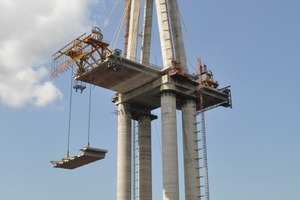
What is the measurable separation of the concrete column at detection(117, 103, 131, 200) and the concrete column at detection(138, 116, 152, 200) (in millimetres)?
2808

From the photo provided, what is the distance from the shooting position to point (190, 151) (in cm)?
5653

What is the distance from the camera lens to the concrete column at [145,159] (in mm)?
60812

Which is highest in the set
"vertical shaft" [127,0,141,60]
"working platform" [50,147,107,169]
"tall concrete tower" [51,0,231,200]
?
"vertical shaft" [127,0,141,60]

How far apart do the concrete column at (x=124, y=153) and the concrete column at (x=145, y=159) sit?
281 cm

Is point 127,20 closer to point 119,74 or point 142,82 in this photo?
point 142,82

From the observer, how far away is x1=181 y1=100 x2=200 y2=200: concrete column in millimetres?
54938

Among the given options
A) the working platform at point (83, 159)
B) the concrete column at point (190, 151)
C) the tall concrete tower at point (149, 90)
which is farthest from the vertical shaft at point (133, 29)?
the working platform at point (83, 159)

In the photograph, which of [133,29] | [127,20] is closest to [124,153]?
[133,29]

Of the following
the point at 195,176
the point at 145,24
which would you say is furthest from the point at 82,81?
the point at 195,176

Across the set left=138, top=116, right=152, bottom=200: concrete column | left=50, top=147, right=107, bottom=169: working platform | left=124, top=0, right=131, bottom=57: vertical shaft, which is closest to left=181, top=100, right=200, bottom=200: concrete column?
left=138, top=116, right=152, bottom=200: concrete column

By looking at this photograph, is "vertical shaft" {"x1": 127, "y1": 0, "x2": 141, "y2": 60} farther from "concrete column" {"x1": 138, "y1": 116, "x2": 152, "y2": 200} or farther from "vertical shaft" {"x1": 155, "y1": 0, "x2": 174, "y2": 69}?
"concrete column" {"x1": 138, "y1": 116, "x2": 152, "y2": 200}

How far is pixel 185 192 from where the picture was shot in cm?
5538

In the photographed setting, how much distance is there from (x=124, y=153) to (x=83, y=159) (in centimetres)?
1218

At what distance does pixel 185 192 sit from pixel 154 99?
13.1 meters
